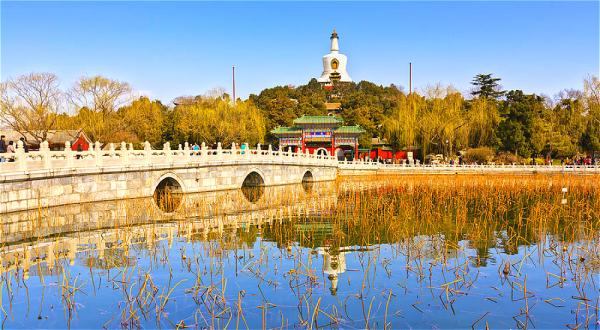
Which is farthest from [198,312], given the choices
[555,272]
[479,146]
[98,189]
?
[479,146]

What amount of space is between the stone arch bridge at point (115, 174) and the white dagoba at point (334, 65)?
51091 millimetres

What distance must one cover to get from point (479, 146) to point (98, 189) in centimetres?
3529

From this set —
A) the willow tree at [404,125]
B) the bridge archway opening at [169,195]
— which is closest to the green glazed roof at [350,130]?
the willow tree at [404,125]

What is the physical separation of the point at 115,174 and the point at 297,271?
39.9ft

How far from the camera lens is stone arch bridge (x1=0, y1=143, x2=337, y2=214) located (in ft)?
49.3

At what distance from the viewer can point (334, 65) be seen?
79438mm

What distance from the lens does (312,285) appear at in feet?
27.7

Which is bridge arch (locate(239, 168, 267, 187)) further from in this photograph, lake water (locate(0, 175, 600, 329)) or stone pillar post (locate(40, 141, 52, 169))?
stone pillar post (locate(40, 141, 52, 169))

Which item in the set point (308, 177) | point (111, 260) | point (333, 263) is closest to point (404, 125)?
point (308, 177)

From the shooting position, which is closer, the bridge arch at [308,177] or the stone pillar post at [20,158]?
the stone pillar post at [20,158]

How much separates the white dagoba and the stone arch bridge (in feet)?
168

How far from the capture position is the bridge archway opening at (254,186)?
24258mm

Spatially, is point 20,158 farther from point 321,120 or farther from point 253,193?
point 321,120

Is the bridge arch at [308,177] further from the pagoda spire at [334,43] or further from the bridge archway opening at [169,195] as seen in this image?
the pagoda spire at [334,43]
